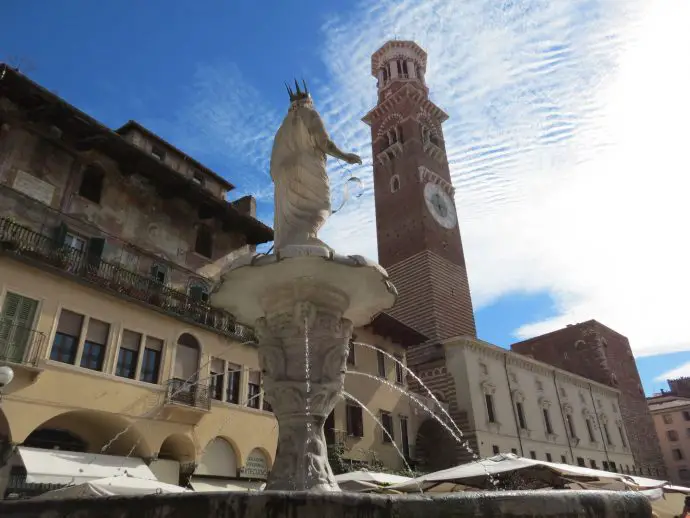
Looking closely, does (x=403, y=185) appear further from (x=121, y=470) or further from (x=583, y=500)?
(x=583, y=500)

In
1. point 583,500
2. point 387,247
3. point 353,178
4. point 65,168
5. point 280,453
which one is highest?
point 387,247

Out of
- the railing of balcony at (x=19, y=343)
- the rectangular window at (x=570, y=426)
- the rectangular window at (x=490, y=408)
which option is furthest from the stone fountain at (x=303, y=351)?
the rectangular window at (x=570, y=426)

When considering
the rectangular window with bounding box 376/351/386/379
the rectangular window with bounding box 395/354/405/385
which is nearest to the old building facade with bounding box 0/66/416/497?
the rectangular window with bounding box 376/351/386/379

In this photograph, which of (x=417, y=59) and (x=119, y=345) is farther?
(x=417, y=59)

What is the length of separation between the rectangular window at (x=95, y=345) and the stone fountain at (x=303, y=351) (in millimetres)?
8662

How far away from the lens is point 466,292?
125 ft

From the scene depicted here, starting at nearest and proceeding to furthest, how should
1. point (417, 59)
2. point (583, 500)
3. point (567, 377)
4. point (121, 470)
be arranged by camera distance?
point (583, 500) < point (121, 470) < point (567, 377) < point (417, 59)

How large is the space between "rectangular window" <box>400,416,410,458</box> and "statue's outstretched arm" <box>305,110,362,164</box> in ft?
64.3

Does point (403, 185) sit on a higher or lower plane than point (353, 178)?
higher

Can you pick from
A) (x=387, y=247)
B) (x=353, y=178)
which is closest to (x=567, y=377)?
(x=387, y=247)

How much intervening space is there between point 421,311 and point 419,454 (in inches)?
433

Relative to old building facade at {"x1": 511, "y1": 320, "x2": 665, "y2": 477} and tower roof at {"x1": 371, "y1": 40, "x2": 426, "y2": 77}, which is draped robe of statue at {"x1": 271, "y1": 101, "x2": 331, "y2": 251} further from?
tower roof at {"x1": 371, "y1": 40, "x2": 426, "y2": 77}

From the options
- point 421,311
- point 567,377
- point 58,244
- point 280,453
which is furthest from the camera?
point 567,377

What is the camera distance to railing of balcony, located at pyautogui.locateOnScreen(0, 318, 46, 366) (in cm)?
1221
